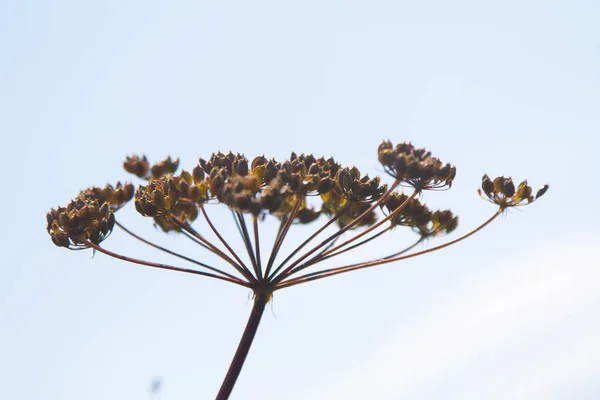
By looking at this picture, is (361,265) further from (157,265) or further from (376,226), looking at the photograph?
(157,265)

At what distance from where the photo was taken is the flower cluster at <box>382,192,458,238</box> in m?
8.87

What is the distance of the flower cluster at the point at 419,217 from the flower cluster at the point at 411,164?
79cm

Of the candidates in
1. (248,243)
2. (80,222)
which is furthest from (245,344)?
(80,222)

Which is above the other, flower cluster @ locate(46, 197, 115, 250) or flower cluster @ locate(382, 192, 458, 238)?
flower cluster @ locate(382, 192, 458, 238)

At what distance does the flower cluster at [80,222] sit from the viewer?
8.34m

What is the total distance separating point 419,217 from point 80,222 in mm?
→ 4237

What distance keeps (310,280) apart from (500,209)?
2.86 metres

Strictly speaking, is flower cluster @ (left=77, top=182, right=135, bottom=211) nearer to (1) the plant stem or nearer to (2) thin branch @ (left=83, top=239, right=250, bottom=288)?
(2) thin branch @ (left=83, top=239, right=250, bottom=288)

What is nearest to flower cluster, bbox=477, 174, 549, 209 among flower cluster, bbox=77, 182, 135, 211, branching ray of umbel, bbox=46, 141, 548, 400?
branching ray of umbel, bbox=46, 141, 548, 400

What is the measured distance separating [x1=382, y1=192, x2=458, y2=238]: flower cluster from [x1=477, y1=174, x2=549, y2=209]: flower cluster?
0.62 m

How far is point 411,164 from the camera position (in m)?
7.62

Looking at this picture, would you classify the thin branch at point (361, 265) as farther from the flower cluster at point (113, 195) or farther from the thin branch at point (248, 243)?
the flower cluster at point (113, 195)

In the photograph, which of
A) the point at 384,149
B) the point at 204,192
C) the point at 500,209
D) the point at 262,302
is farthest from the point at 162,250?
the point at 500,209

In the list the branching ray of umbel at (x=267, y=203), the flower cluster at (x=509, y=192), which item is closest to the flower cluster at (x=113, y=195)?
the branching ray of umbel at (x=267, y=203)
